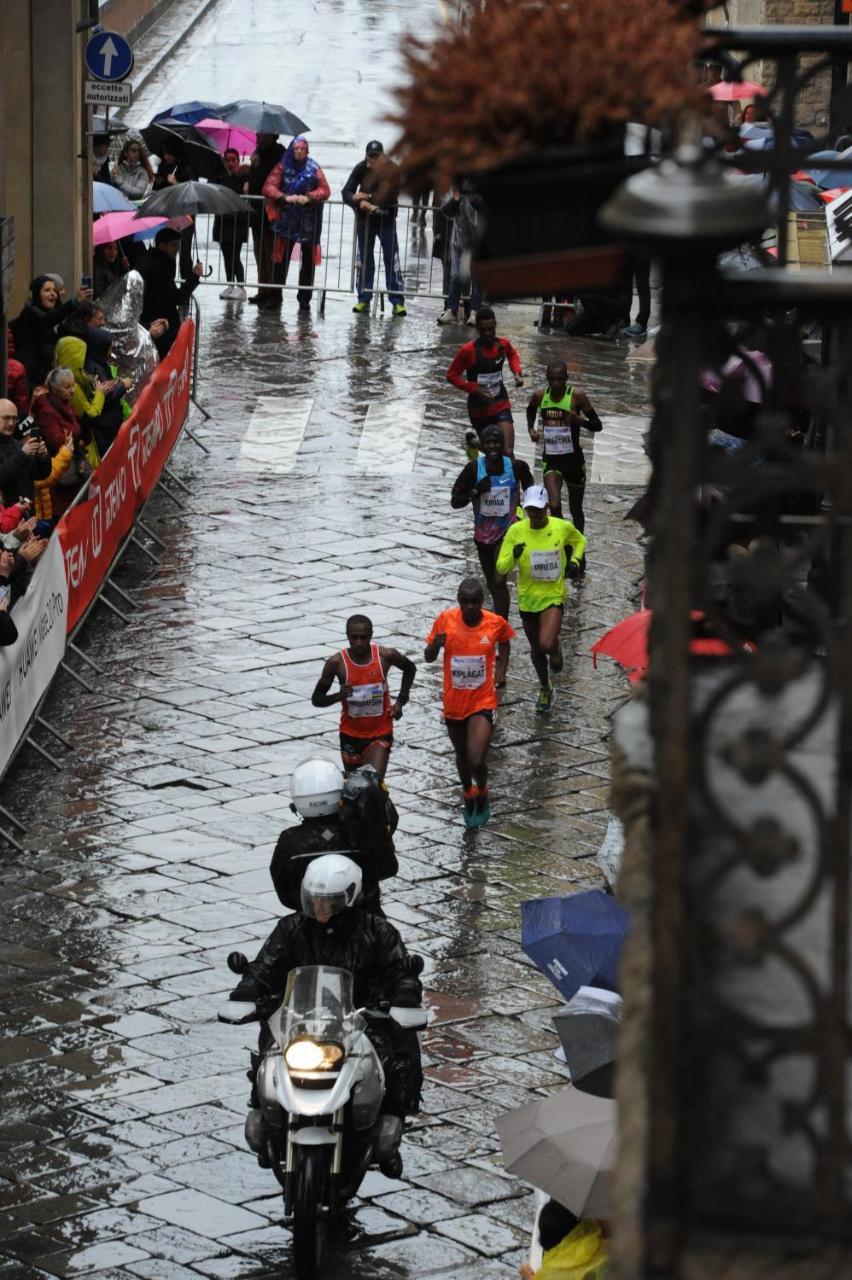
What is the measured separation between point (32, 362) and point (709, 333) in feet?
47.8

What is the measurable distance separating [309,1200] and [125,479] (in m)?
9.09

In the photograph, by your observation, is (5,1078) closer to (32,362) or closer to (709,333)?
(709,333)

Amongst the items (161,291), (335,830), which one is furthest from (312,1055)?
(161,291)

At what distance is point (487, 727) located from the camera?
12547 mm

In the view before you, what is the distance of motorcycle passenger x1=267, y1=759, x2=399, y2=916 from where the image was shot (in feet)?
29.3

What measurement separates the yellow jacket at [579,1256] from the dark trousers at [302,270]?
1897cm

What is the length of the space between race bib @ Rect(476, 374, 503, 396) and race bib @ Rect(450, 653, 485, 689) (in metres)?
5.29

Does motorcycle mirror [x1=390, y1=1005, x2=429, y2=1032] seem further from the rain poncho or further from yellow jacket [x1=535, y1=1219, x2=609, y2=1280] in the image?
the rain poncho

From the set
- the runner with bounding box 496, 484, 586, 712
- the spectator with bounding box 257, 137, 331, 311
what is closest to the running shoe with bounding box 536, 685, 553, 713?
the runner with bounding box 496, 484, 586, 712

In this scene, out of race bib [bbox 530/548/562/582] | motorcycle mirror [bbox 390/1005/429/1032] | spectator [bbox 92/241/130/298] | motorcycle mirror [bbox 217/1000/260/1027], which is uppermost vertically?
spectator [bbox 92/241/130/298]

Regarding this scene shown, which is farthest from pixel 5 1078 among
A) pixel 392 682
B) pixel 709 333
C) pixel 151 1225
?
pixel 709 333

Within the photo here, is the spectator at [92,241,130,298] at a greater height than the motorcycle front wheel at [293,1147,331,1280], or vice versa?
the spectator at [92,241,130,298]

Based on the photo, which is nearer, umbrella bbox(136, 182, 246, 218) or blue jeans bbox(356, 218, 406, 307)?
umbrella bbox(136, 182, 246, 218)

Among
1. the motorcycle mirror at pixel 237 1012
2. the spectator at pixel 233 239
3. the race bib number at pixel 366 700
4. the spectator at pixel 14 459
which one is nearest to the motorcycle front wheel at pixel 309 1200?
the motorcycle mirror at pixel 237 1012
